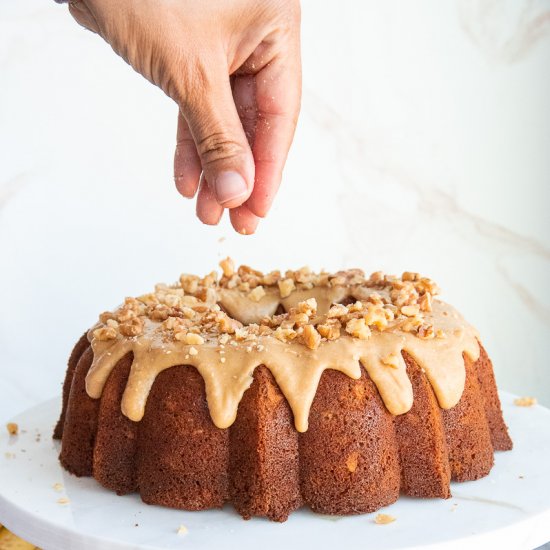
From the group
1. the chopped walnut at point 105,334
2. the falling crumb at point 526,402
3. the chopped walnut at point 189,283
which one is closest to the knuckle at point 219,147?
the chopped walnut at point 105,334

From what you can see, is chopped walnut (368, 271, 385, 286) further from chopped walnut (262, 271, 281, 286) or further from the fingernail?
the fingernail

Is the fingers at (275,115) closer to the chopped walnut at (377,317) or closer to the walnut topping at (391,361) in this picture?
the chopped walnut at (377,317)

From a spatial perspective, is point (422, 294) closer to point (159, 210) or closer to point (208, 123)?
point (208, 123)

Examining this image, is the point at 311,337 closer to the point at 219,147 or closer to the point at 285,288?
the point at 219,147

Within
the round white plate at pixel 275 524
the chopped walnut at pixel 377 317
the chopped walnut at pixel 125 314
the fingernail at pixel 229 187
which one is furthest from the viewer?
the chopped walnut at pixel 125 314

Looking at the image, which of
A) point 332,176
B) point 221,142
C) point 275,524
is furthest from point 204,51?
point 332,176

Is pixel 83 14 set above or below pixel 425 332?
above

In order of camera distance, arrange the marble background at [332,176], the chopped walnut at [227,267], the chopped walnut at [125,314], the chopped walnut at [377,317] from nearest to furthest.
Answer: the chopped walnut at [377,317] → the chopped walnut at [125,314] → the chopped walnut at [227,267] → the marble background at [332,176]
